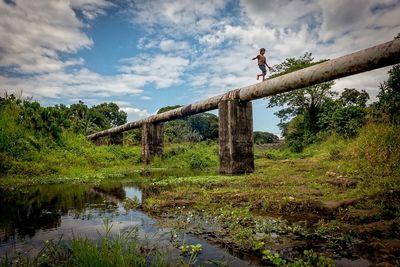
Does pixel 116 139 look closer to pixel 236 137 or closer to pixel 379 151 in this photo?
pixel 236 137

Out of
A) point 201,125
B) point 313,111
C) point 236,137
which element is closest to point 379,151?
point 236,137

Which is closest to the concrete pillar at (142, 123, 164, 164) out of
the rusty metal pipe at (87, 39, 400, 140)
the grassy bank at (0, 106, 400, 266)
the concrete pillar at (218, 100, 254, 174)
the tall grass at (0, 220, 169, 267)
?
the rusty metal pipe at (87, 39, 400, 140)

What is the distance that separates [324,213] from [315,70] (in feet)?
14.1

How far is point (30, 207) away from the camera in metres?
5.15

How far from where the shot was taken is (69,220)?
14.0 feet

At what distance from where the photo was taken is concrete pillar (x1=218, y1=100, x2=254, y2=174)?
9117 millimetres

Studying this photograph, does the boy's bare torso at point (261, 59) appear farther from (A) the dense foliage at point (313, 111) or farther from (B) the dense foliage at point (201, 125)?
(B) the dense foliage at point (201, 125)

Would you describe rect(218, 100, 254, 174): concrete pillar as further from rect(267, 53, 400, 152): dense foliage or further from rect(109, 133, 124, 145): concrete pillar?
rect(109, 133, 124, 145): concrete pillar

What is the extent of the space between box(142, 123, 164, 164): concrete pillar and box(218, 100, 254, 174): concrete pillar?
26.9ft

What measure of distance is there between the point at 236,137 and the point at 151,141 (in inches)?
346

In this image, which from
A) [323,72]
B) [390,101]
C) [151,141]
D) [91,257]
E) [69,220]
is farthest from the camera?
[151,141]

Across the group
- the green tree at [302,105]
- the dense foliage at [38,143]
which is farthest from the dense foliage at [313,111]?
the dense foliage at [38,143]

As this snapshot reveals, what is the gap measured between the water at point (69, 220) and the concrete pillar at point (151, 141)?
983 cm

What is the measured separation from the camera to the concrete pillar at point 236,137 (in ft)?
29.9
